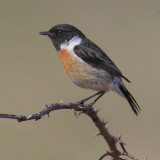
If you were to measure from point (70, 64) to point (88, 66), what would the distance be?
0.67ft

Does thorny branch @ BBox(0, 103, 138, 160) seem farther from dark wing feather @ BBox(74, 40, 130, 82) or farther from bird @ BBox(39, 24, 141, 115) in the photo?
dark wing feather @ BBox(74, 40, 130, 82)

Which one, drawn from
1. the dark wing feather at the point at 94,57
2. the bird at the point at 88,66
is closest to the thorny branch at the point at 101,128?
the bird at the point at 88,66

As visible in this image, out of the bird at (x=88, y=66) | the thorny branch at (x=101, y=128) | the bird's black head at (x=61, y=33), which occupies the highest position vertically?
the bird's black head at (x=61, y=33)

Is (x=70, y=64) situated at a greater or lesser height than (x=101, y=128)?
greater

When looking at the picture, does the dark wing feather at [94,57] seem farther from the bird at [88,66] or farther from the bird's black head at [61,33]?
the bird's black head at [61,33]

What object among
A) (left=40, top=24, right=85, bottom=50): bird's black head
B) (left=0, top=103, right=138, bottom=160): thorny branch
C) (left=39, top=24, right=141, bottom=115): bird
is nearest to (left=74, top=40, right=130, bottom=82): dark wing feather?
(left=39, top=24, right=141, bottom=115): bird

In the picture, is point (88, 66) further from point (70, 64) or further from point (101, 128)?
point (101, 128)

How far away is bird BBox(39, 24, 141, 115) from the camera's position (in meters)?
5.32

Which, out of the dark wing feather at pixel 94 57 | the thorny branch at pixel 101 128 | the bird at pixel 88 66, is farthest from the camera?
the dark wing feather at pixel 94 57

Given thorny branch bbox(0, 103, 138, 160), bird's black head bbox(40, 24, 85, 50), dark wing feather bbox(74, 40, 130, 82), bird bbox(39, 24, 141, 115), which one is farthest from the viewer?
bird's black head bbox(40, 24, 85, 50)

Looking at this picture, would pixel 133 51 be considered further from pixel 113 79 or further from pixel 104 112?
pixel 113 79

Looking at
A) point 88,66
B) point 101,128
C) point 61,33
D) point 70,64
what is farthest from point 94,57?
point 101,128

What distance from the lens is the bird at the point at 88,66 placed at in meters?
5.32

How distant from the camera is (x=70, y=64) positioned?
542 centimetres
